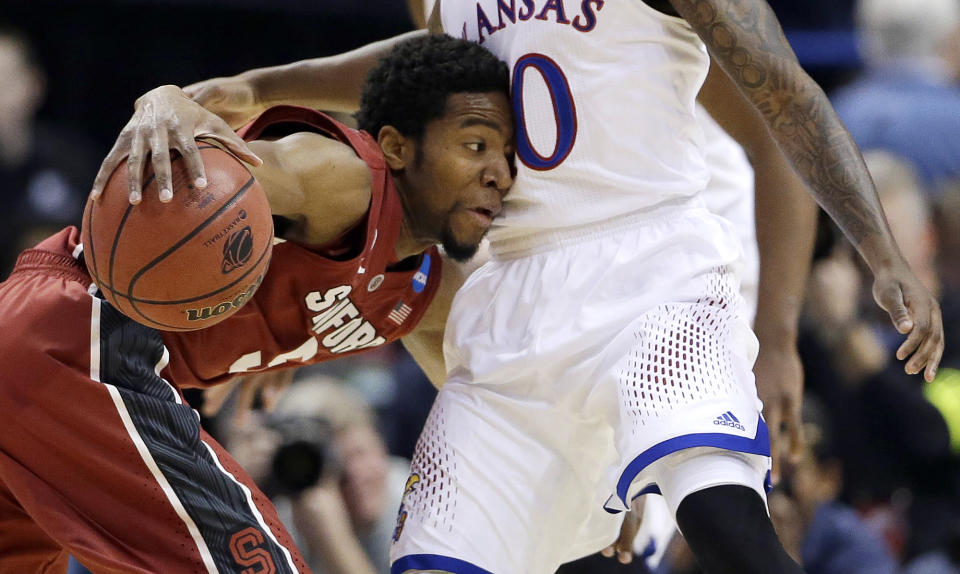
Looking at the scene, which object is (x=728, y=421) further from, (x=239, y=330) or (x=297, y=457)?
(x=297, y=457)

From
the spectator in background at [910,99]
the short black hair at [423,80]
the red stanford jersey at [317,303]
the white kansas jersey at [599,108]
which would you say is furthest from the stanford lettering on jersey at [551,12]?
the spectator in background at [910,99]

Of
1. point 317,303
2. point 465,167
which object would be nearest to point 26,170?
point 317,303

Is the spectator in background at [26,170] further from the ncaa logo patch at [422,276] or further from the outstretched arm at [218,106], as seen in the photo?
the ncaa logo patch at [422,276]

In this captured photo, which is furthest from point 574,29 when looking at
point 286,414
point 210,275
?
point 286,414

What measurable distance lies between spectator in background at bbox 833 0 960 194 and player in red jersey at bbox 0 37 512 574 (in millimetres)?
3641

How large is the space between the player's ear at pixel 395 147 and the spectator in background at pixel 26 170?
3142 millimetres

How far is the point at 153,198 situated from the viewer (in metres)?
2.73

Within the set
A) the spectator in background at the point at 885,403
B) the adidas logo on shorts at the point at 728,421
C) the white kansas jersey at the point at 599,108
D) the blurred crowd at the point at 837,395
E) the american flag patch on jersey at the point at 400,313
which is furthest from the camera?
the spectator in background at the point at 885,403

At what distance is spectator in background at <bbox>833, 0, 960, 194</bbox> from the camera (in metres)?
6.43

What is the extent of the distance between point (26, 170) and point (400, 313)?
3601 mm

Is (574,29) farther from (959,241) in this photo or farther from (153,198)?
(959,241)

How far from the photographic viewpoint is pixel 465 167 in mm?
3328

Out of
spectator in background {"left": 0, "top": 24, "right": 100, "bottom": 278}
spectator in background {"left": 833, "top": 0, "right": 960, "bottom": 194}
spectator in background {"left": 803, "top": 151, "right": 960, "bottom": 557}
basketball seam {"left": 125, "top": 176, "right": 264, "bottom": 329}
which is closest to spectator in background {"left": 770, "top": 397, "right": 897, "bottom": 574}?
spectator in background {"left": 803, "top": 151, "right": 960, "bottom": 557}

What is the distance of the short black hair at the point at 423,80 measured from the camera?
10.8ft
